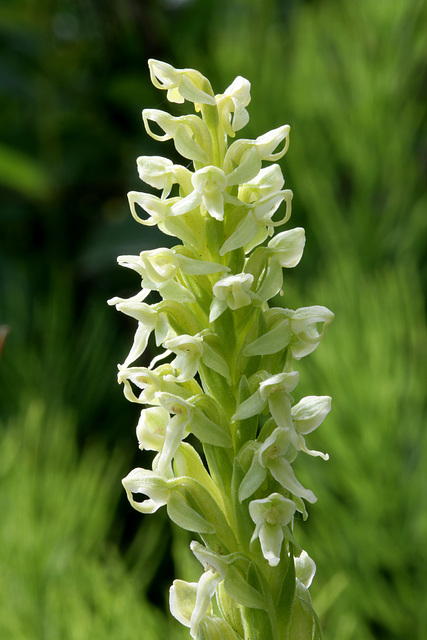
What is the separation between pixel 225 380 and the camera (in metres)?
0.49

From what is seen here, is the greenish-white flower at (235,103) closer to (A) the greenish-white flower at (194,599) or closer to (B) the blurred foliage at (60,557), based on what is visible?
(A) the greenish-white flower at (194,599)

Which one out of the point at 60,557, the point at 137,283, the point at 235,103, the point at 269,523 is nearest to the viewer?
the point at 269,523

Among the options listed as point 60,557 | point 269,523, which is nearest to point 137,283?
point 60,557

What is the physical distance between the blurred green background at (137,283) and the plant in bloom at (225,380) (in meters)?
0.13

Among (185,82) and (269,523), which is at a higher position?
(185,82)

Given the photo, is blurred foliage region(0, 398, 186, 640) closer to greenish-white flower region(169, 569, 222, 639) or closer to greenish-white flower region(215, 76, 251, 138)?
greenish-white flower region(169, 569, 222, 639)

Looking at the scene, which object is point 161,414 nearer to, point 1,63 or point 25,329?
point 25,329

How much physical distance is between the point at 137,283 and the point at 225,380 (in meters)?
1.20

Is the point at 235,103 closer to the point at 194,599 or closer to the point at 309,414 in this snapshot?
the point at 309,414

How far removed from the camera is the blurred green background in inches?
38.4

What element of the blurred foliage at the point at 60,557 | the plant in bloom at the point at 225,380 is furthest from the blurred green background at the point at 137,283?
the plant in bloom at the point at 225,380

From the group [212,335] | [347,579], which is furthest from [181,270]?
[347,579]

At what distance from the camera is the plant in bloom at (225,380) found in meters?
0.46

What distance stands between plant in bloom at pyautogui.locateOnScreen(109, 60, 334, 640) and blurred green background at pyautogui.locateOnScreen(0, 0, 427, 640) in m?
0.13
